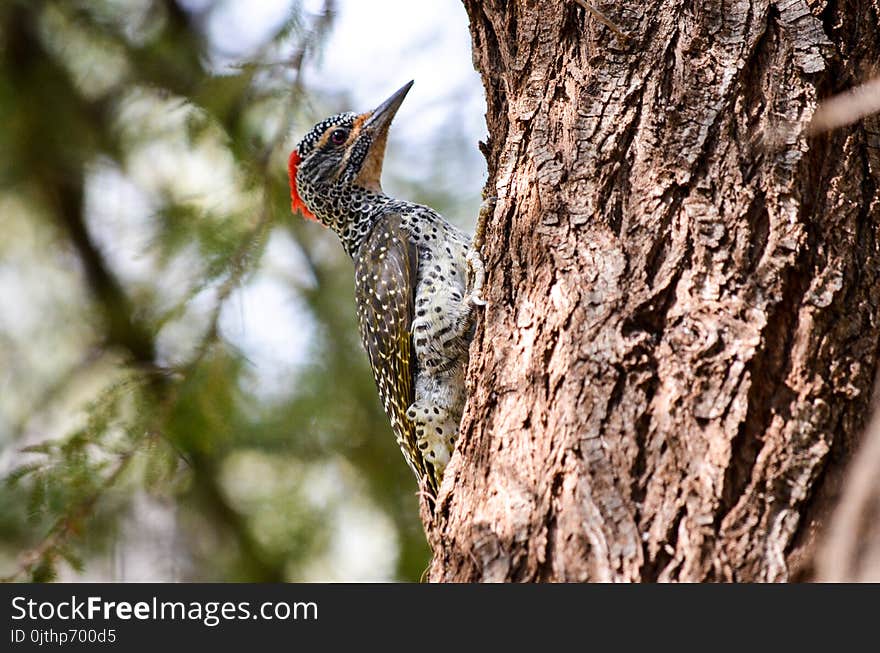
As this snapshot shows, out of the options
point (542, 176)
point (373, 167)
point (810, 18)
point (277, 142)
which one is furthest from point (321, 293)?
point (810, 18)

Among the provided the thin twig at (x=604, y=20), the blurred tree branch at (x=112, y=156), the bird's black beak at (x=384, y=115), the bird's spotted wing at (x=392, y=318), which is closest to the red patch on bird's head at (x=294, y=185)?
the bird's black beak at (x=384, y=115)

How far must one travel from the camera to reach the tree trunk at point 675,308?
223 centimetres

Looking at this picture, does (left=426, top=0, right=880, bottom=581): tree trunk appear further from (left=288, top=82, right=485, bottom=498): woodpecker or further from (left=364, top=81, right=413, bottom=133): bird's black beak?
(left=364, top=81, right=413, bottom=133): bird's black beak

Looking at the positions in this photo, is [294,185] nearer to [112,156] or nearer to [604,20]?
[112,156]

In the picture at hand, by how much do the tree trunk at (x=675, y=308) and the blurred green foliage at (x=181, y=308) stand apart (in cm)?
184

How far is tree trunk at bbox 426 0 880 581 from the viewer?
2.23 metres

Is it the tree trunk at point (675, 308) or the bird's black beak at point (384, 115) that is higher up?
the bird's black beak at point (384, 115)

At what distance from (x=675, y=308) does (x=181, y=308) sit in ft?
8.26

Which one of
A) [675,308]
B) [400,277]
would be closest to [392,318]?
[400,277]

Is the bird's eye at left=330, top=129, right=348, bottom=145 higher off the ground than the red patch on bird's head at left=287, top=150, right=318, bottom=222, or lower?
higher

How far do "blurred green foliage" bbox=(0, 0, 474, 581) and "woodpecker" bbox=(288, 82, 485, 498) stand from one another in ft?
0.94

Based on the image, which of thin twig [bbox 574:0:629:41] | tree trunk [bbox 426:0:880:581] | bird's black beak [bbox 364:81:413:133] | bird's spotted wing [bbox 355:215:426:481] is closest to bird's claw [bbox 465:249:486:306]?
bird's spotted wing [bbox 355:215:426:481]

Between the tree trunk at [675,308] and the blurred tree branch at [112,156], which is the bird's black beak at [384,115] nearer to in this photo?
the blurred tree branch at [112,156]

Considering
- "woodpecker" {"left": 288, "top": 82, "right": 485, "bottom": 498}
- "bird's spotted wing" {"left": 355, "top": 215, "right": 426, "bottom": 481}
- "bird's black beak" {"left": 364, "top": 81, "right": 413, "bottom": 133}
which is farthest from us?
"bird's black beak" {"left": 364, "top": 81, "right": 413, "bottom": 133}
